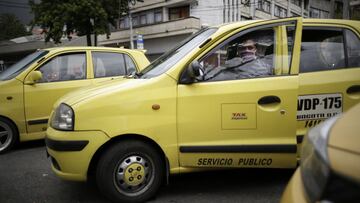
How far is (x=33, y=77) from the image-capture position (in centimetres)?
620

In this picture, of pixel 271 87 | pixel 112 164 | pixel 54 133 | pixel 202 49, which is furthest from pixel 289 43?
pixel 54 133

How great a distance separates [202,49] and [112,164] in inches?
57.0

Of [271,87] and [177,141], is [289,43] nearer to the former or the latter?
[271,87]

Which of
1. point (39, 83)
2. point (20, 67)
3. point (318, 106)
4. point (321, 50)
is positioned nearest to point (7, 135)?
point (39, 83)

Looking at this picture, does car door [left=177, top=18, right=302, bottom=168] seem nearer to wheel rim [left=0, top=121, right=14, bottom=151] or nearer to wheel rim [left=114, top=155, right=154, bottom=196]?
wheel rim [left=114, top=155, right=154, bottom=196]

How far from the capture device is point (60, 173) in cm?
385

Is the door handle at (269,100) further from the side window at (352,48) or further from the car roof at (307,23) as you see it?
the side window at (352,48)

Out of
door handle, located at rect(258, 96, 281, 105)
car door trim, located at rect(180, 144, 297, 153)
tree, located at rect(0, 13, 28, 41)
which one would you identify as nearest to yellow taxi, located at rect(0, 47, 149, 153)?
car door trim, located at rect(180, 144, 297, 153)

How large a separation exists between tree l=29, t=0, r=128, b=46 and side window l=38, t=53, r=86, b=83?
1892 cm

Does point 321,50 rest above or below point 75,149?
above

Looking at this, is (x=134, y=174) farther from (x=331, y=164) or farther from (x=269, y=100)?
(x=331, y=164)

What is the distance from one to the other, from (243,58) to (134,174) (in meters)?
1.63

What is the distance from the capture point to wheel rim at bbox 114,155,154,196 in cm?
378

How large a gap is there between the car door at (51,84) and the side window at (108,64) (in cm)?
20
